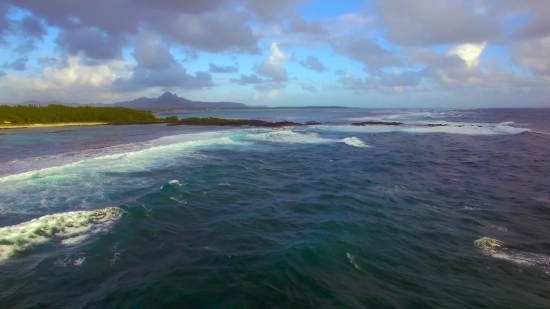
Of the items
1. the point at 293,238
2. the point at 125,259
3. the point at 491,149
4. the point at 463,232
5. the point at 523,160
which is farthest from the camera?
the point at 491,149

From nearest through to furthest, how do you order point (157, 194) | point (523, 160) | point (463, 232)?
point (463, 232) → point (157, 194) → point (523, 160)

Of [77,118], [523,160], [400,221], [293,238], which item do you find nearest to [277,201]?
[293,238]

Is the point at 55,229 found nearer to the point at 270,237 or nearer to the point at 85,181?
the point at 85,181

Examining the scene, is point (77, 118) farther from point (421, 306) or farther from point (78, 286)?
point (421, 306)

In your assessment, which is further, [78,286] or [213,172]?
[213,172]

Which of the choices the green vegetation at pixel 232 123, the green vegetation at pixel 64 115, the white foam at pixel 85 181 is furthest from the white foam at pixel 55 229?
the green vegetation at pixel 64 115

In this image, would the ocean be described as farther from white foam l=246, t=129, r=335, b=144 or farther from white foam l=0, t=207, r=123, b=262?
white foam l=246, t=129, r=335, b=144

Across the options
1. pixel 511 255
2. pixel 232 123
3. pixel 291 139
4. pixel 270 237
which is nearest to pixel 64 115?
pixel 232 123
